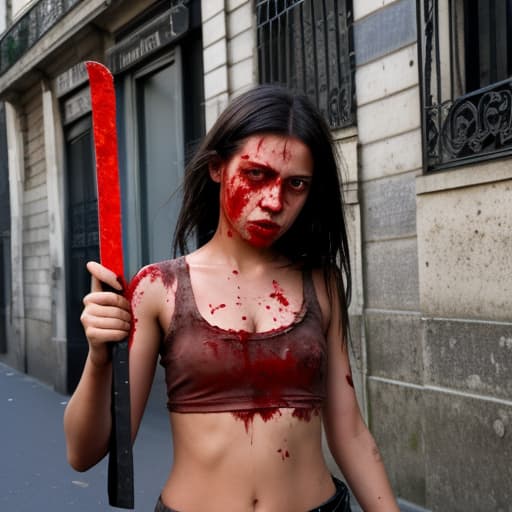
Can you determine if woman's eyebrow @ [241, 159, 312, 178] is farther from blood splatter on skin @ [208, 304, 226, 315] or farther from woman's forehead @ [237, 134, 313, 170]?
blood splatter on skin @ [208, 304, 226, 315]

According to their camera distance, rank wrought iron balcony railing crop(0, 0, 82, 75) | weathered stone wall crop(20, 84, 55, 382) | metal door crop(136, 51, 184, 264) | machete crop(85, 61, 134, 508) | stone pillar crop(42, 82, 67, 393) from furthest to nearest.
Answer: weathered stone wall crop(20, 84, 55, 382)
wrought iron balcony railing crop(0, 0, 82, 75)
stone pillar crop(42, 82, 67, 393)
metal door crop(136, 51, 184, 264)
machete crop(85, 61, 134, 508)

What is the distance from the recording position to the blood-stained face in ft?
6.26

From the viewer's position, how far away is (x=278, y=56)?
708cm

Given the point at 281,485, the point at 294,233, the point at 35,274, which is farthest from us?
the point at 35,274

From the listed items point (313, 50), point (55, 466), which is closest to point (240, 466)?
point (313, 50)

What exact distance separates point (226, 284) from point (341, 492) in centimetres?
58

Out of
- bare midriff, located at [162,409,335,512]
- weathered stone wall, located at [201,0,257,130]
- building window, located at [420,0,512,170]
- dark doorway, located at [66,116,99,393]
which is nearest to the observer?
bare midriff, located at [162,409,335,512]

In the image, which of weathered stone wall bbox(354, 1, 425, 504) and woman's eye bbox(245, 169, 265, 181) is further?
weathered stone wall bbox(354, 1, 425, 504)

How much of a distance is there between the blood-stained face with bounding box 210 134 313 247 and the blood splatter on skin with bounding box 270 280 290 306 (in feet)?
0.37

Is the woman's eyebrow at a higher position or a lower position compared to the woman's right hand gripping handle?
higher

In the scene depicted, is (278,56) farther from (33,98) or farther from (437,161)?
(33,98)

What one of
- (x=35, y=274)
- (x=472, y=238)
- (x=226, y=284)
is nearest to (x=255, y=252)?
(x=226, y=284)

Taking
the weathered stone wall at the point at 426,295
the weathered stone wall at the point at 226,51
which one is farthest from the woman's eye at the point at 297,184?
the weathered stone wall at the point at 226,51

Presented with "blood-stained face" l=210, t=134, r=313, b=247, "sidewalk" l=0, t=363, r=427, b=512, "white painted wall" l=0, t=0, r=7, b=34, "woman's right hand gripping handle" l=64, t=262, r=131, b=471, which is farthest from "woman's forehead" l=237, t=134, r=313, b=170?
"white painted wall" l=0, t=0, r=7, b=34
